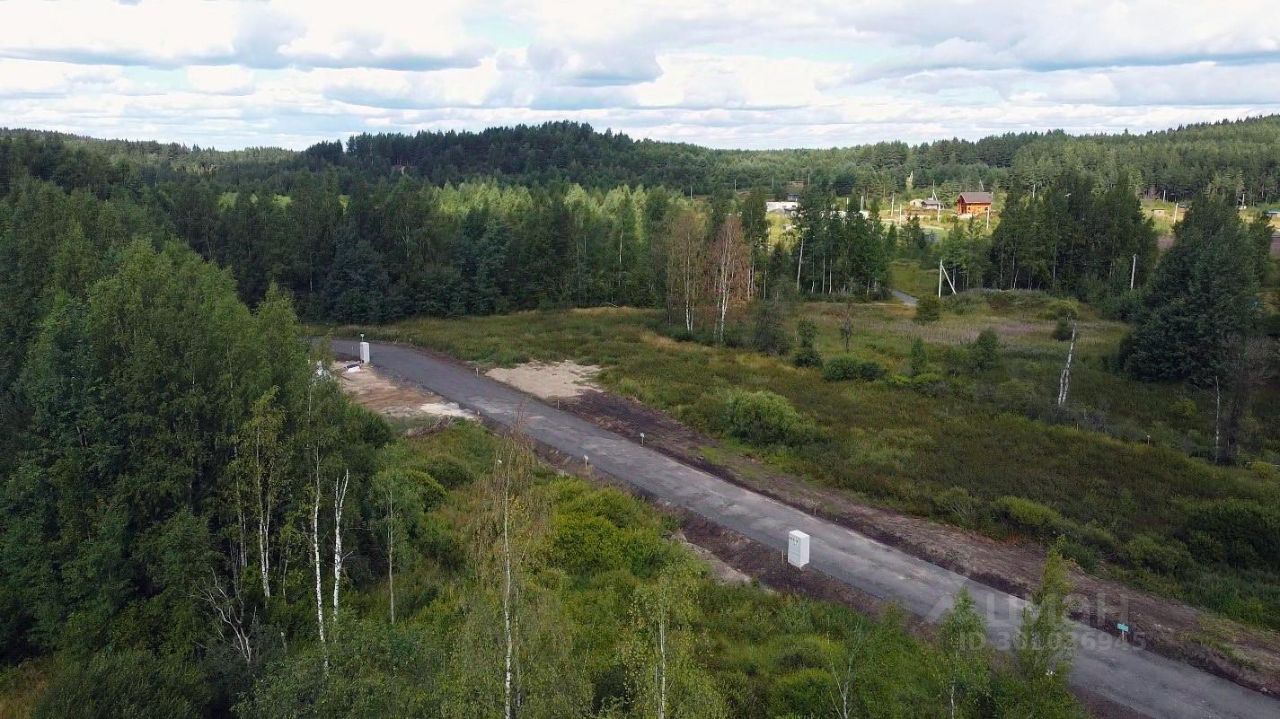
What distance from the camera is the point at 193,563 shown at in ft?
45.1

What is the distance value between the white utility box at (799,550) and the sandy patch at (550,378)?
16.0 m

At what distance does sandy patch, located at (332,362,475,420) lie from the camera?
30359 millimetres

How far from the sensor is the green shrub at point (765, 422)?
25891 millimetres

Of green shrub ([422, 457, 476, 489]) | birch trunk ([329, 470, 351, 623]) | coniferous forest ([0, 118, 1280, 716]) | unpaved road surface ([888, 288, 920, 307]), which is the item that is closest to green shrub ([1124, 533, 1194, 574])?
coniferous forest ([0, 118, 1280, 716])

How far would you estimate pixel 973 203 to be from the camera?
101 m

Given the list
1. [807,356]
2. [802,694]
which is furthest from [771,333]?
[802,694]

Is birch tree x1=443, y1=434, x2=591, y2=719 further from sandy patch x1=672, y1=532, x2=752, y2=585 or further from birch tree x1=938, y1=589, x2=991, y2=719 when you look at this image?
sandy patch x1=672, y1=532, x2=752, y2=585

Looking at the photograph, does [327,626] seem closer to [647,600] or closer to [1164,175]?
[647,600]

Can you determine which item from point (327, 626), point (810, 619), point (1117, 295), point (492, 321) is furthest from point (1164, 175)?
point (327, 626)

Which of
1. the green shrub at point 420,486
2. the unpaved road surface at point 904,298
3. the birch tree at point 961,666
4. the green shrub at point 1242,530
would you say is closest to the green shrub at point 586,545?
the green shrub at point 420,486

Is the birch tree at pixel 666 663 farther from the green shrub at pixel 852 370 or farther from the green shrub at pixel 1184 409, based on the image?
the green shrub at pixel 1184 409

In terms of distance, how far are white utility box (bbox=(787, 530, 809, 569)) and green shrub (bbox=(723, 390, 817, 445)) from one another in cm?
840

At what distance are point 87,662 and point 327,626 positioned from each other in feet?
13.6

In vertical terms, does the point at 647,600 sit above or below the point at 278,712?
above
